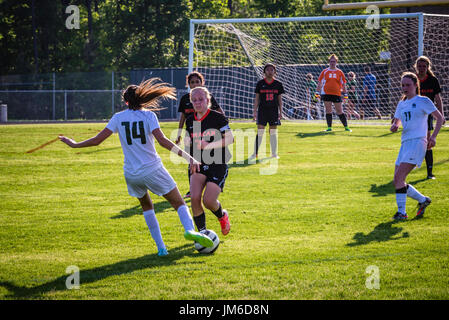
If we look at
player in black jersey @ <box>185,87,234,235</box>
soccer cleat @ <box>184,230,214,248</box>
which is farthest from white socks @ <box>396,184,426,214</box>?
soccer cleat @ <box>184,230,214,248</box>

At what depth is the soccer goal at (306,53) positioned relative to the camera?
68.4ft

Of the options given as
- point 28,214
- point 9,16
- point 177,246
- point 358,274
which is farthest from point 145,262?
point 9,16

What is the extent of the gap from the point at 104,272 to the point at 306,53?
21.3 meters

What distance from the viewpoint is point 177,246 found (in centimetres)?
614

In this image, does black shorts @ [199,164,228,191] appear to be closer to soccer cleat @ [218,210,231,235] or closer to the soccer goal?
soccer cleat @ [218,210,231,235]

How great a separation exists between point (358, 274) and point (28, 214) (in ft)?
17.2

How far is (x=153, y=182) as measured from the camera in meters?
5.56

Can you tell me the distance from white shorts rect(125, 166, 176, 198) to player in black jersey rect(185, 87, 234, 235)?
2.01ft

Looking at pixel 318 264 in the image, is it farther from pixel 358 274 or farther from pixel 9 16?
pixel 9 16

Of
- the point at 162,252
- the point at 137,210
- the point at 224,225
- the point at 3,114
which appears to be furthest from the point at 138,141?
the point at 3,114

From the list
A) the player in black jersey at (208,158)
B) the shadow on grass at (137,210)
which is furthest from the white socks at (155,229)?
the shadow on grass at (137,210)

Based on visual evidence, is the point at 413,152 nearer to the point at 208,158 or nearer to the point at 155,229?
the point at 208,158
